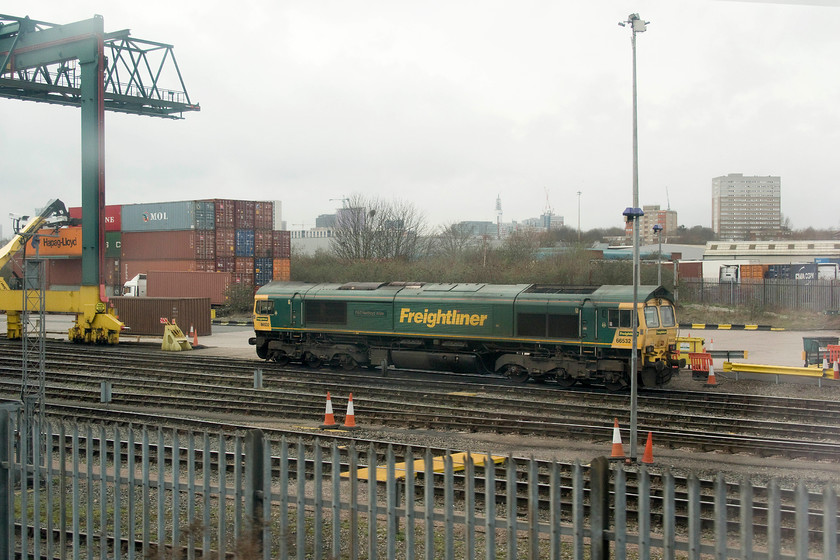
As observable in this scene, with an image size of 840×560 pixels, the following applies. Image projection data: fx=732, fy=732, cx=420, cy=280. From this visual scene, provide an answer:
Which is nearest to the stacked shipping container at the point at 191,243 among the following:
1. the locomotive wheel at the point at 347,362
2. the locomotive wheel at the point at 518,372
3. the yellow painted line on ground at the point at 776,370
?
the locomotive wheel at the point at 347,362

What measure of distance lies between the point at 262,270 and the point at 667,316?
131ft

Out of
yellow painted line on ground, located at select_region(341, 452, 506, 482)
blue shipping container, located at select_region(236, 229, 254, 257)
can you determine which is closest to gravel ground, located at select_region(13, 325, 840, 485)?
yellow painted line on ground, located at select_region(341, 452, 506, 482)

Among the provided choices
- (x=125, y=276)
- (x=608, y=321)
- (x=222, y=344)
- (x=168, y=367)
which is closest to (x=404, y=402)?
(x=608, y=321)

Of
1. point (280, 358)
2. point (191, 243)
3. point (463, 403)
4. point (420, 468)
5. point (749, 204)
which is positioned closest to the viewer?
point (749, 204)

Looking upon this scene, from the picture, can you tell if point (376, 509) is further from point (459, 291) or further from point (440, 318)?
point (459, 291)

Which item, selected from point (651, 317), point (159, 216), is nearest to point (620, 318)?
point (651, 317)

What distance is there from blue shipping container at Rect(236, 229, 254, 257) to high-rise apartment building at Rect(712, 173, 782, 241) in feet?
151

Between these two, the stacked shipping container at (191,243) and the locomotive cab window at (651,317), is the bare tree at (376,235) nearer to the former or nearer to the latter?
the stacked shipping container at (191,243)

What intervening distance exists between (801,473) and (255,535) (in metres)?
10.8

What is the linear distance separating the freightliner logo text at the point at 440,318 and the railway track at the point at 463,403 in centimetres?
182

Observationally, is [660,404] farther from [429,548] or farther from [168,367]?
[168,367]

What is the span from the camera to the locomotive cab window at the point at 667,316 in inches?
819

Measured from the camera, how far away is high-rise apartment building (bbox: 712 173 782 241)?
9.52 meters

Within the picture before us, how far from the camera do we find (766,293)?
37875 millimetres
